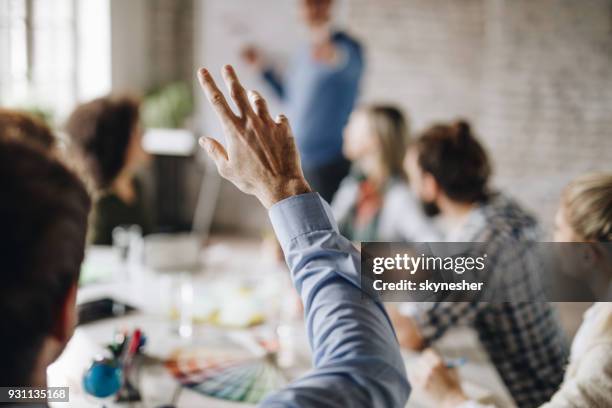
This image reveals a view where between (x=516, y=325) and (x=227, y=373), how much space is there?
676 mm

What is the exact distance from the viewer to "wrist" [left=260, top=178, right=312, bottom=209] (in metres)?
0.74

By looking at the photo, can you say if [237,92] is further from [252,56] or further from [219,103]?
[252,56]

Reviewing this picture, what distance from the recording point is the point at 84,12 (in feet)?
14.4

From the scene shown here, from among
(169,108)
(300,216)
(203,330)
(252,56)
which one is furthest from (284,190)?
(169,108)

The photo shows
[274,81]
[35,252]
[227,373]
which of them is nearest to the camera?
[35,252]

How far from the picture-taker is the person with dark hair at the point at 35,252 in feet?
1.72

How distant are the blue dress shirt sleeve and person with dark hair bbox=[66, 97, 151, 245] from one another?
61.4 inches

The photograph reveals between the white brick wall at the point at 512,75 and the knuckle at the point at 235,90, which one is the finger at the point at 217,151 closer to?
the knuckle at the point at 235,90

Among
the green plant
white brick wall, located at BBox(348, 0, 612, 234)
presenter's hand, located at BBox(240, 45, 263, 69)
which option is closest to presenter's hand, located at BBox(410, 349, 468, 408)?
white brick wall, located at BBox(348, 0, 612, 234)

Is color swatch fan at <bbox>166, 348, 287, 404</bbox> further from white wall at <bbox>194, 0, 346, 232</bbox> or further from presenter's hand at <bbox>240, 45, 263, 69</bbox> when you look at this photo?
presenter's hand at <bbox>240, 45, 263, 69</bbox>

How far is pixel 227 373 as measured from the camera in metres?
1.25

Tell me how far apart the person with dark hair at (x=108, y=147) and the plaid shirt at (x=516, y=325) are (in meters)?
1.22

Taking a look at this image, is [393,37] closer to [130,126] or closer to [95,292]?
[130,126]

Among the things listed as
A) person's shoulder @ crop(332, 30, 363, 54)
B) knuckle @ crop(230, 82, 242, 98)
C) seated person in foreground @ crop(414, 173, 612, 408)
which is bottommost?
seated person in foreground @ crop(414, 173, 612, 408)
